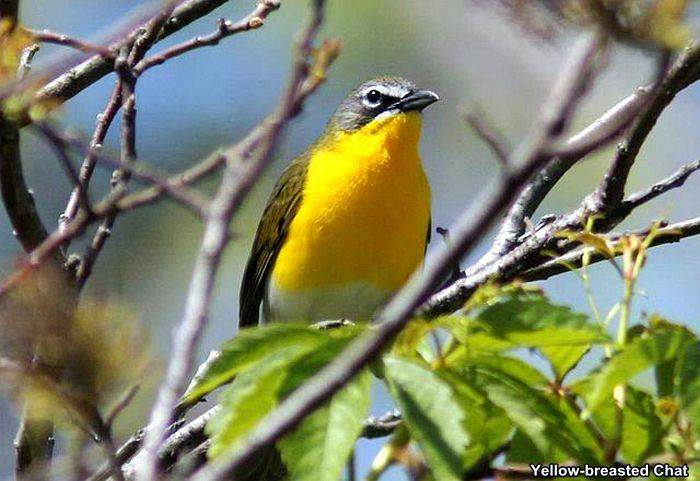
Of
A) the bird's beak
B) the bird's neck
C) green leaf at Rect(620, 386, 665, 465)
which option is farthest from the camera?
the bird's beak

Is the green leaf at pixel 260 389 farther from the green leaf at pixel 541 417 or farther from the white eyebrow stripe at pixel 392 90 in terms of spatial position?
the white eyebrow stripe at pixel 392 90

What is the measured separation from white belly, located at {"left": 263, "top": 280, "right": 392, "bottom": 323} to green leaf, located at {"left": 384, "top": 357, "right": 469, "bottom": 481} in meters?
3.79

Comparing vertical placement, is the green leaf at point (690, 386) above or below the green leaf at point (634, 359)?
below

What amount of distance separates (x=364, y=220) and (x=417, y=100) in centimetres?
76

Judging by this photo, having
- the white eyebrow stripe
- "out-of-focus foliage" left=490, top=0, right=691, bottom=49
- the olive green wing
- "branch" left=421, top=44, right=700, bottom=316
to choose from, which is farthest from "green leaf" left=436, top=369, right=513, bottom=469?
the white eyebrow stripe

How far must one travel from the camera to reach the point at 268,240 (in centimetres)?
631

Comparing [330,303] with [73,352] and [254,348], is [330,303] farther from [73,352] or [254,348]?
[73,352]

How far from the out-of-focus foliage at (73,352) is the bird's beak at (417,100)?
4.41 metres

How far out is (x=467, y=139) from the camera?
9555 millimetres

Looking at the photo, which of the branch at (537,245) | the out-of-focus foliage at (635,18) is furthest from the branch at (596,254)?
the out-of-focus foliage at (635,18)

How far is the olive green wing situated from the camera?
6227 mm

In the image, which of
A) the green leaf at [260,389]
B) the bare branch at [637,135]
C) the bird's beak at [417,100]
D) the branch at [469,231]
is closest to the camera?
the branch at [469,231]

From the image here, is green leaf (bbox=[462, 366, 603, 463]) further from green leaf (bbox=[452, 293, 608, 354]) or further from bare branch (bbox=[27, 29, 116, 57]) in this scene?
bare branch (bbox=[27, 29, 116, 57])

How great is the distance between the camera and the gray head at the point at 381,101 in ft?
20.5
